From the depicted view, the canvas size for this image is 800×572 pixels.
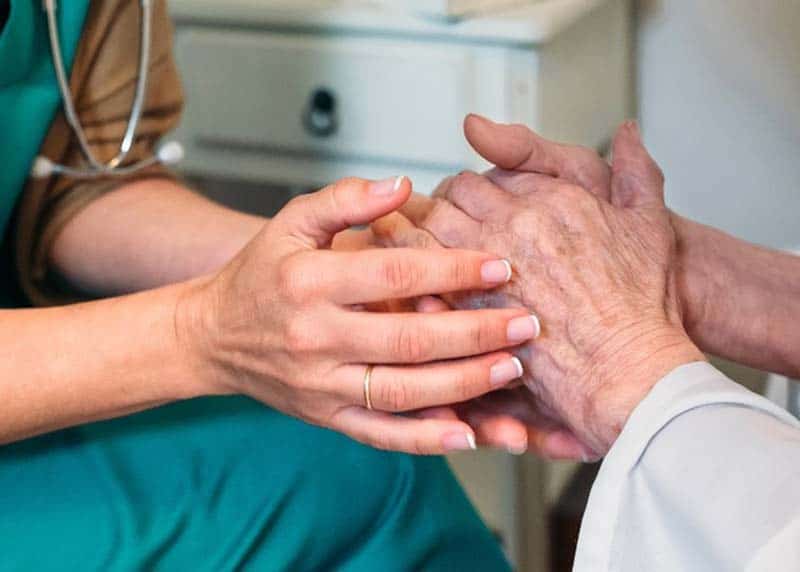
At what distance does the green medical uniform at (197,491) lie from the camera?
0.74 m

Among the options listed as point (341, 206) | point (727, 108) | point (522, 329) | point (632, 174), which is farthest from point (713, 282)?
point (727, 108)

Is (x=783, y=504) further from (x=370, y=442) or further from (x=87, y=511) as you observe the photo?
(x=87, y=511)

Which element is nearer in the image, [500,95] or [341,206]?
[341,206]

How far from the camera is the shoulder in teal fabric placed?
83cm

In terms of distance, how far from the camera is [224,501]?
30.7 inches

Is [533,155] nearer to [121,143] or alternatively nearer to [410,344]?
[410,344]

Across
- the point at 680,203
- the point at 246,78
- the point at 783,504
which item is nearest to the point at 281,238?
the point at 783,504

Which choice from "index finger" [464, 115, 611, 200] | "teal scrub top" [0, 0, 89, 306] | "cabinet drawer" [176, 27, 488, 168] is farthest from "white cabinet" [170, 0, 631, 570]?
"teal scrub top" [0, 0, 89, 306]

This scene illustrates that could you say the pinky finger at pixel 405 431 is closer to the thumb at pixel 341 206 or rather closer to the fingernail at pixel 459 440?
the fingernail at pixel 459 440

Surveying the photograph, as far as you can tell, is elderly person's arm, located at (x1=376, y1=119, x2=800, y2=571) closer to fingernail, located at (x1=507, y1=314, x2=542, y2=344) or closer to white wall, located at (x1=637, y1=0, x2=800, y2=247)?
fingernail, located at (x1=507, y1=314, x2=542, y2=344)

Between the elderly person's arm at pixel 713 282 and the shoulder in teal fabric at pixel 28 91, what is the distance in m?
0.32

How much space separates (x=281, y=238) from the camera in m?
0.69

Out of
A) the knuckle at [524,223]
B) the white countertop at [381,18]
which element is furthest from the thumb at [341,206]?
the white countertop at [381,18]

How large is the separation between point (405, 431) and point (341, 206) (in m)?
0.14
